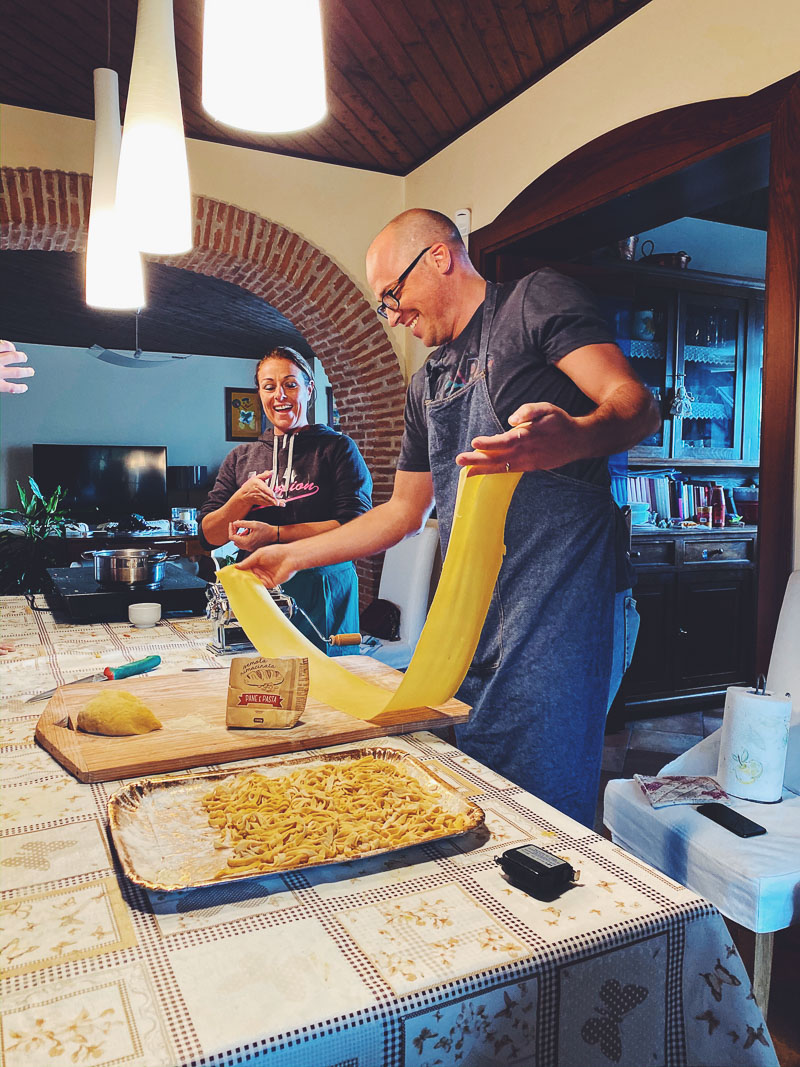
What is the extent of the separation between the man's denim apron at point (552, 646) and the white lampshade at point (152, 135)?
2.91 feet

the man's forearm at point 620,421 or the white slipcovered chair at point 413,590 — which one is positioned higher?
the man's forearm at point 620,421

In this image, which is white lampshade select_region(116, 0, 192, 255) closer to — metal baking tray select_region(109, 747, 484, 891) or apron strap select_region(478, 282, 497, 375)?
apron strap select_region(478, 282, 497, 375)

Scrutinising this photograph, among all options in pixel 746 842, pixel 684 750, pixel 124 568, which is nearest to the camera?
pixel 746 842

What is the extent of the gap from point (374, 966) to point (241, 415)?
10.4 meters

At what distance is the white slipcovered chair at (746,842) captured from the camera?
1648mm

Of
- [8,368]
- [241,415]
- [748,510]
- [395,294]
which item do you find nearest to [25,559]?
[8,368]

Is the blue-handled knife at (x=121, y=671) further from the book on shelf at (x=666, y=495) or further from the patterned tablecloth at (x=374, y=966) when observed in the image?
the book on shelf at (x=666, y=495)

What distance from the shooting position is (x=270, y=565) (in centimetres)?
194

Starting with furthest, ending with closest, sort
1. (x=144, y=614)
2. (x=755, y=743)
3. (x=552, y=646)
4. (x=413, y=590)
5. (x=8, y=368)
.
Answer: (x=413, y=590)
(x=144, y=614)
(x=8, y=368)
(x=755, y=743)
(x=552, y=646)

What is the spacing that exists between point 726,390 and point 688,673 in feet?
5.69

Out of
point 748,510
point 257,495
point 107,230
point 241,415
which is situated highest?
point 241,415

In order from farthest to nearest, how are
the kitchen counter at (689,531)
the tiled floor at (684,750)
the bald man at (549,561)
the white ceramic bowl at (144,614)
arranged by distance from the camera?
the kitchen counter at (689,531) < the white ceramic bowl at (144,614) < the tiled floor at (684,750) < the bald man at (549,561)

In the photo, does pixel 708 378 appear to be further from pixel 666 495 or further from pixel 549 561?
pixel 549 561

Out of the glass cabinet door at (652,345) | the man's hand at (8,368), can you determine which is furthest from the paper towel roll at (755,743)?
the glass cabinet door at (652,345)
